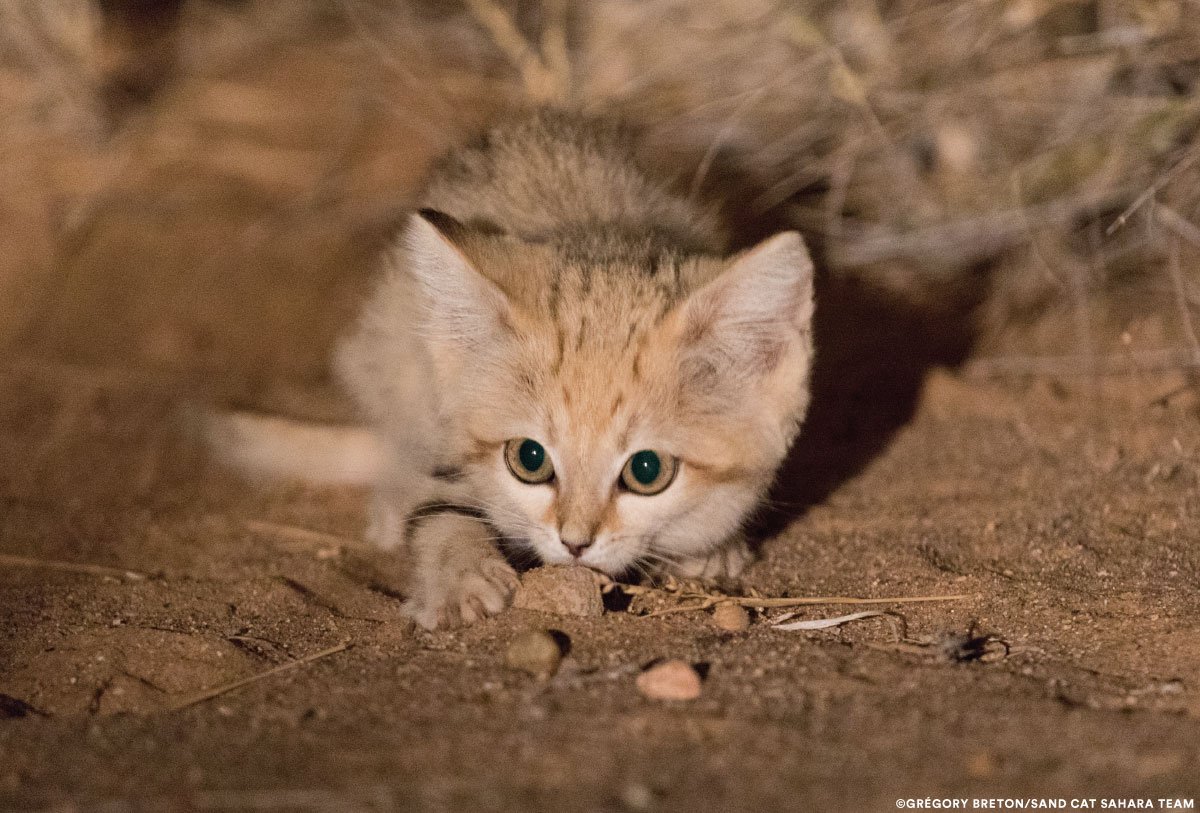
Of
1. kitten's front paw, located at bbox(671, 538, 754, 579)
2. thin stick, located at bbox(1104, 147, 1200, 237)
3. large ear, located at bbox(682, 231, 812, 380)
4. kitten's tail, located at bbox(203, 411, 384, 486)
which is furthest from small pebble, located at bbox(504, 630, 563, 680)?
thin stick, located at bbox(1104, 147, 1200, 237)

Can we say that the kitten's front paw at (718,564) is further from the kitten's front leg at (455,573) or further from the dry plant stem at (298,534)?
the dry plant stem at (298,534)

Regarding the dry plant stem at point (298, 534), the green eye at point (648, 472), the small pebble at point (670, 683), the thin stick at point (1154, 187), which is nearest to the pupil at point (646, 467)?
the green eye at point (648, 472)

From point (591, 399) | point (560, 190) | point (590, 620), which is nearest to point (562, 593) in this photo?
point (590, 620)

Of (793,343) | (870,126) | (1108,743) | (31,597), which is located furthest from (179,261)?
(1108,743)

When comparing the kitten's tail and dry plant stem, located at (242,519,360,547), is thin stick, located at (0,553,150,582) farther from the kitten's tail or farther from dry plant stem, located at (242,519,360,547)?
the kitten's tail

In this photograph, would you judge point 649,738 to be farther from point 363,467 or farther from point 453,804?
point 363,467

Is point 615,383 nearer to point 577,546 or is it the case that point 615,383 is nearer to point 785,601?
point 577,546
